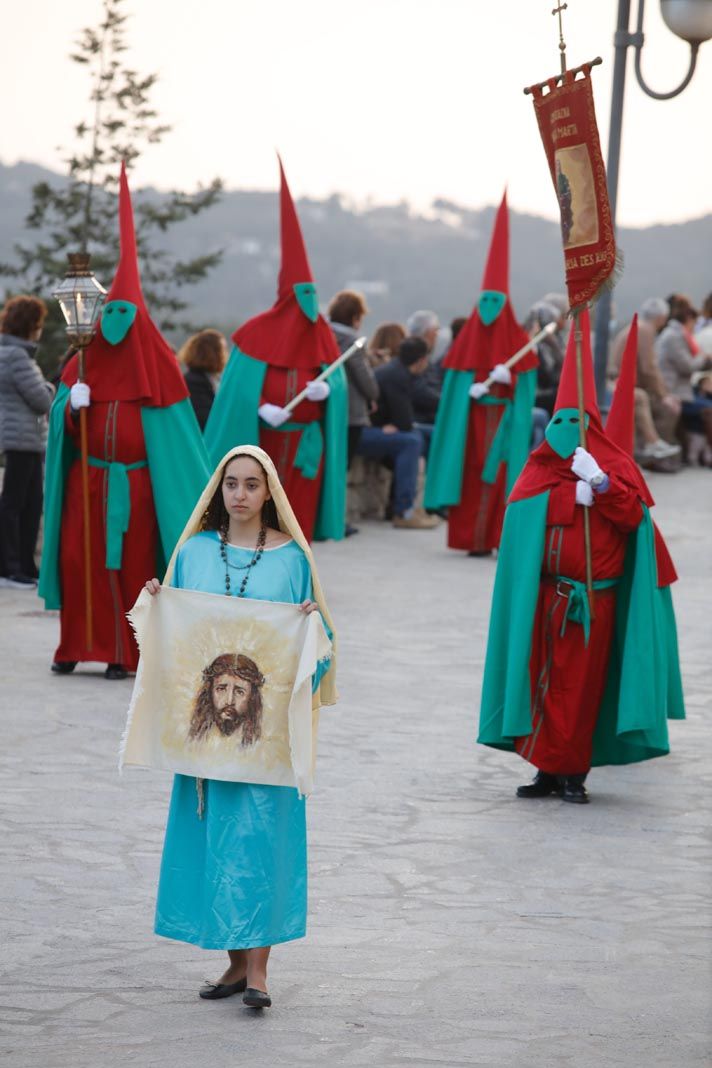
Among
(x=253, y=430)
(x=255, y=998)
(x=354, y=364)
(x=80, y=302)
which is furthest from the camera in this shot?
(x=354, y=364)

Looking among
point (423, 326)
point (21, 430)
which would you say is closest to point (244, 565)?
point (21, 430)

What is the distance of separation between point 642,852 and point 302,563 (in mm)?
2203

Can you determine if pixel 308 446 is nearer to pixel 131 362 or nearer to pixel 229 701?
pixel 131 362

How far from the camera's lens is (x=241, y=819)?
16.3 feet

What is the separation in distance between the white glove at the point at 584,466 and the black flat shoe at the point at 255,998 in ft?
9.76

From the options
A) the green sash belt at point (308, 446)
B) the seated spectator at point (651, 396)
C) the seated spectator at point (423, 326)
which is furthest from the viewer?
the seated spectator at point (651, 396)

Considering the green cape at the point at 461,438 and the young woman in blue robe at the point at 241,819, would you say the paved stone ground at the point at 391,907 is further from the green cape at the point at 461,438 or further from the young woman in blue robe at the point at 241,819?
the green cape at the point at 461,438

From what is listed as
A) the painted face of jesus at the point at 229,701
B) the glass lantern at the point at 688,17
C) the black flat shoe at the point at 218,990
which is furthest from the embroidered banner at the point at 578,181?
the glass lantern at the point at 688,17

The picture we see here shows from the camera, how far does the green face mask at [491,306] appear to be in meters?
13.9

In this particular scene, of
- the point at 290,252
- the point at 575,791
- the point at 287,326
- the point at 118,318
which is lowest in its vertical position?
the point at 575,791

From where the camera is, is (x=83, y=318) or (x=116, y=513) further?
(x=116, y=513)

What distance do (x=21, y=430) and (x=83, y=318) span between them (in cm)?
254

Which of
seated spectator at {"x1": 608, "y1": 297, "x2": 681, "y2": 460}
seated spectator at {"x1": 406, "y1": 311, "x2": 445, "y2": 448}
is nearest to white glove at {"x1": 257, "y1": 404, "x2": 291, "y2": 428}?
seated spectator at {"x1": 406, "y1": 311, "x2": 445, "y2": 448}

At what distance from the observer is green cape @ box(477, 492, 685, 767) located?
24.0ft
